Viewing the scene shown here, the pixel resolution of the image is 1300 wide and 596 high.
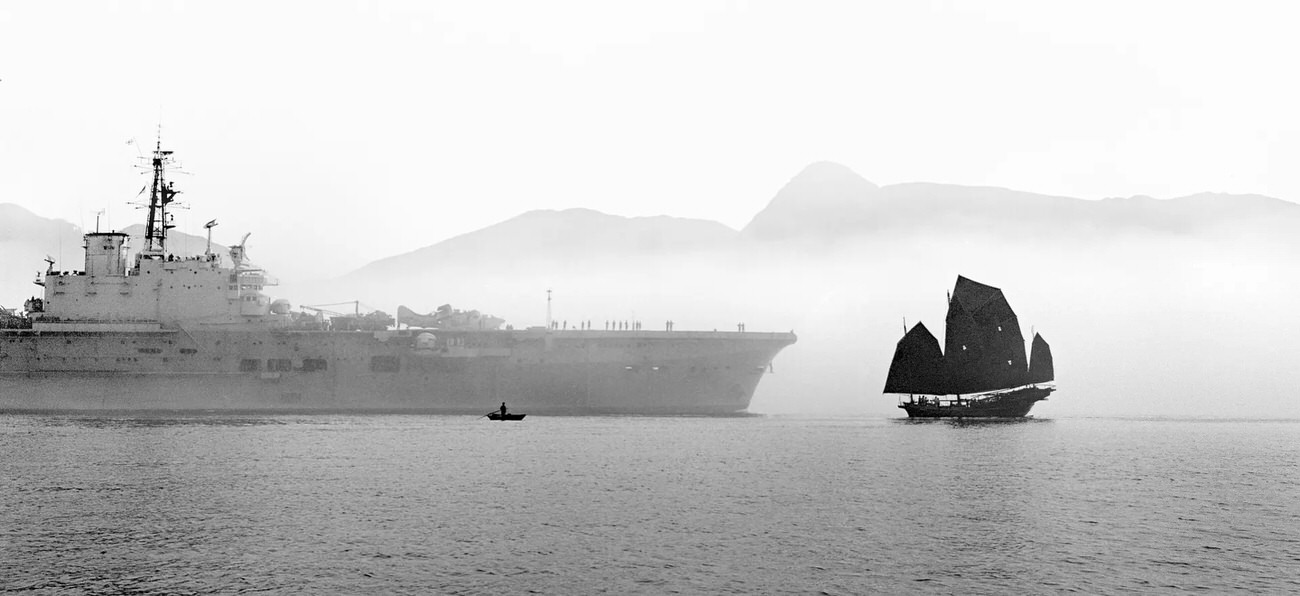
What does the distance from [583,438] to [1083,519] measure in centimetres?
2169

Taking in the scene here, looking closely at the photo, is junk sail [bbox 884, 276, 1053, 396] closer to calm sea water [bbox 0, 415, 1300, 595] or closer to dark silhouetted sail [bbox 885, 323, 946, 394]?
dark silhouetted sail [bbox 885, 323, 946, 394]

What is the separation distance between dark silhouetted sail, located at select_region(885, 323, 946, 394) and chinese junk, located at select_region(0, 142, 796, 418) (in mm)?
9821

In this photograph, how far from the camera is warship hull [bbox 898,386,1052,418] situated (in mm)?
61875

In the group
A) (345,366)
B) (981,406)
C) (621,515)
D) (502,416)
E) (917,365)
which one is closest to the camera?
(621,515)

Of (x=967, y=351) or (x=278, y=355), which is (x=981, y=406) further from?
(x=278, y=355)

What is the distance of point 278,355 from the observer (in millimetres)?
51875

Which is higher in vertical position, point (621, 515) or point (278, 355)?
point (278, 355)

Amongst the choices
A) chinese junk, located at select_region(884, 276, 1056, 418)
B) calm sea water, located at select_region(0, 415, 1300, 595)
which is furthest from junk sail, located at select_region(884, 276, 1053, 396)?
calm sea water, located at select_region(0, 415, 1300, 595)

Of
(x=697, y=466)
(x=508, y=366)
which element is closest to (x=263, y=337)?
(x=508, y=366)

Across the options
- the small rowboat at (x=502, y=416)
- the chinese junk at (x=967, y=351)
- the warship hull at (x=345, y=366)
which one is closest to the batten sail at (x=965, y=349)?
the chinese junk at (x=967, y=351)

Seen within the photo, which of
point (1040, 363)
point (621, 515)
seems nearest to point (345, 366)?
point (621, 515)

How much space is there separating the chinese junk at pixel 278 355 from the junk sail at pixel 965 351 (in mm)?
10628

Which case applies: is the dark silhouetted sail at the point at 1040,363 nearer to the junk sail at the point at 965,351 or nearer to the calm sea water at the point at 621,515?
the junk sail at the point at 965,351

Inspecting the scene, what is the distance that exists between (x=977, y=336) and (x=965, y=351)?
108cm
